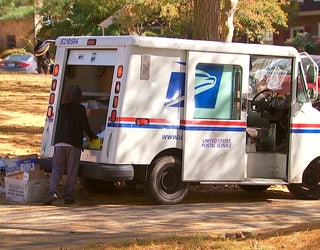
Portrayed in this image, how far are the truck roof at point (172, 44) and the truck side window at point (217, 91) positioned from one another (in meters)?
0.25

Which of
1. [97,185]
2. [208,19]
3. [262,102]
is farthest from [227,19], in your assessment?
[97,185]

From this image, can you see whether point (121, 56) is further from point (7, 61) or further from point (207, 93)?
point (7, 61)

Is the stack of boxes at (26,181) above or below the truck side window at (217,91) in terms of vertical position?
below

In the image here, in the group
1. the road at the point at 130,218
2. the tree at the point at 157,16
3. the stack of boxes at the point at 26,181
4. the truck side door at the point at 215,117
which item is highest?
the tree at the point at 157,16

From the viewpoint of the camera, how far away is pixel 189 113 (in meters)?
10.5

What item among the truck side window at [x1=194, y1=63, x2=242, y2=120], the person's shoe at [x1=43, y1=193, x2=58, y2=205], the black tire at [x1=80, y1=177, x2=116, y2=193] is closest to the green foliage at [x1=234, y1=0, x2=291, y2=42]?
the black tire at [x1=80, y1=177, x2=116, y2=193]

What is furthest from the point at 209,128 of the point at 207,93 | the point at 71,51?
the point at 71,51

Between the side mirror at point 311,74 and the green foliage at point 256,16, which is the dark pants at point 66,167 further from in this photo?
the green foliage at point 256,16

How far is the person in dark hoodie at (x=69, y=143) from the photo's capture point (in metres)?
10.5

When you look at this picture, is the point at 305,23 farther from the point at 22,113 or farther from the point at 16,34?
the point at 22,113

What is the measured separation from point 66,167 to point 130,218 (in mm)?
1587

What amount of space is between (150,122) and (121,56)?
3.18 ft

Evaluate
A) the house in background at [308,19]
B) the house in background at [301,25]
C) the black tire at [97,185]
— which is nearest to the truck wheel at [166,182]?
the black tire at [97,185]

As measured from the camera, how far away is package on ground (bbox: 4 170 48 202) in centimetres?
1067
